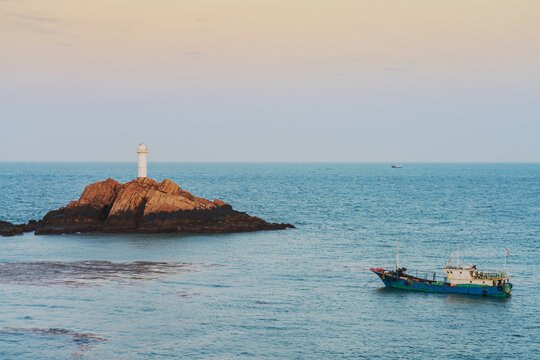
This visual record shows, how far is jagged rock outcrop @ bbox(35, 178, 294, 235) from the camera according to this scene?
91.6 m

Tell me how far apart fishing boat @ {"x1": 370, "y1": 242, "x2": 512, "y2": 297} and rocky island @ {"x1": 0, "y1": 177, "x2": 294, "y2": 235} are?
35.3m

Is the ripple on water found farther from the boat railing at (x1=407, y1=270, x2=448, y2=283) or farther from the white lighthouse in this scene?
the white lighthouse

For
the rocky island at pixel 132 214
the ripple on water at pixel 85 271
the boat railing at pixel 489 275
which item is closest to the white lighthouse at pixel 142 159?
the rocky island at pixel 132 214

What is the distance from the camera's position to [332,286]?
200 feet

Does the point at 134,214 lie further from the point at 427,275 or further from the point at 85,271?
the point at 427,275

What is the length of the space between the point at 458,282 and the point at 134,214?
4684 centimetres

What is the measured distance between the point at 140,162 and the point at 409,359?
227 feet

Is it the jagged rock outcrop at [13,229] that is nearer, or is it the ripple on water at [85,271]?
the ripple on water at [85,271]

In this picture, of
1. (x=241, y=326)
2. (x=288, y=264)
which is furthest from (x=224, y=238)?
(x=241, y=326)

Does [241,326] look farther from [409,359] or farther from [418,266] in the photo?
[418,266]

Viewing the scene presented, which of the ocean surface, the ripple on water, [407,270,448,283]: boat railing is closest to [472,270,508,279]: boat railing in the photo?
the ocean surface

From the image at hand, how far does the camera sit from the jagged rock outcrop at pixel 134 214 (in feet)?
300

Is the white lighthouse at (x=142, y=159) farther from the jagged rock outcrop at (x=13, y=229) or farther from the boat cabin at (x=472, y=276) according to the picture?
the boat cabin at (x=472, y=276)

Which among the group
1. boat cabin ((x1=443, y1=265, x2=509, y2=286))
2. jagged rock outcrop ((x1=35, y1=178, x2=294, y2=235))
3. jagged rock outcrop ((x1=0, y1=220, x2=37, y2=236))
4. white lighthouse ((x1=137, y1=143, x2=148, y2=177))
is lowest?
boat cabin ((x1=443, y1=265, x2=509, y2=286))
